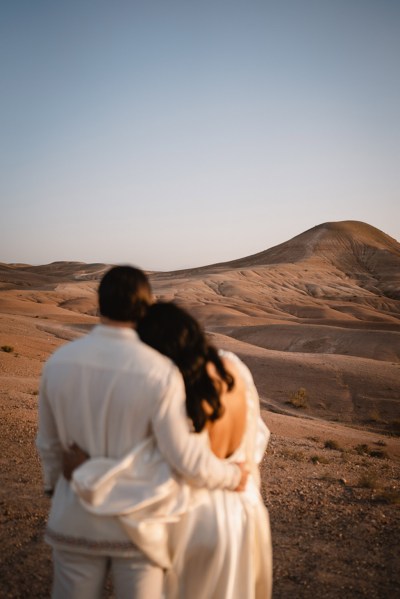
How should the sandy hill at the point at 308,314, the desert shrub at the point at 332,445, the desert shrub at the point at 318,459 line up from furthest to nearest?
the sandy hill at the point at 308,314 → the desert shrub at the point at 332,445 → the desert shrub at the point at 318,459

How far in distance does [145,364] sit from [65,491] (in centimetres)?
77

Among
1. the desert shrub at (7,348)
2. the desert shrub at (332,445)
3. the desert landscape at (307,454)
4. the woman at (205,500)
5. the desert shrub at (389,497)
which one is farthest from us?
the desert shrub at (7,348)

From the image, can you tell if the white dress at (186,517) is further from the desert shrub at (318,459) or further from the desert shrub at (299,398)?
the desert shrub at (299,398)

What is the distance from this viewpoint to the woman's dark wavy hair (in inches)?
81.3

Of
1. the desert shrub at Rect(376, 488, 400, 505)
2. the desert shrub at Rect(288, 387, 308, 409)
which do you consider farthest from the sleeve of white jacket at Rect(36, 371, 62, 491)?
the desert shrub at Rect(288, 387, 308, 409)

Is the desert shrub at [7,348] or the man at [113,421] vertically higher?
the man at [113,421]

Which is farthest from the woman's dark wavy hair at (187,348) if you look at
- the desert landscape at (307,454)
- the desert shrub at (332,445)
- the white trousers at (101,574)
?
the desert shrub at (332,445)

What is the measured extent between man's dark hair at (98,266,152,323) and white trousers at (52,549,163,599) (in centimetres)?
109

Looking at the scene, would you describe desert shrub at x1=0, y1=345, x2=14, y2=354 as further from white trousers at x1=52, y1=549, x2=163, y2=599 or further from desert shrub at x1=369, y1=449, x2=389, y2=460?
white trousers at x1=52, y1=549, x2=163, y2=599

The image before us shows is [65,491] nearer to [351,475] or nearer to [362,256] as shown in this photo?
[351,475]

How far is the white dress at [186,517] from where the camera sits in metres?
A: 2.07

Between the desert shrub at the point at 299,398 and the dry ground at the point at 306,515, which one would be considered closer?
the dry ground at the point at 306,515

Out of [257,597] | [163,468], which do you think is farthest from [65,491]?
[257,597]

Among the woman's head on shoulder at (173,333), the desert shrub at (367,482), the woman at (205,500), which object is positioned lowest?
the desert shrub at (367,482)
